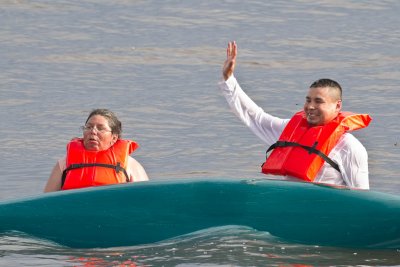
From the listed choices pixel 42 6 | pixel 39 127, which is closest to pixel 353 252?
pixel 39 127

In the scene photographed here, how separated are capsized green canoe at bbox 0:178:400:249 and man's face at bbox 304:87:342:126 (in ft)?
1.64

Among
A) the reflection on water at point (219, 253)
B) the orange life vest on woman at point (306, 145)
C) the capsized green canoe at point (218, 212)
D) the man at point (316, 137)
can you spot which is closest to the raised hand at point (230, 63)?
the man at point (316, 137)

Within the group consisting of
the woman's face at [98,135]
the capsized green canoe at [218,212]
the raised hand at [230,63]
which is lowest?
the capsized green canoe at [218,212]

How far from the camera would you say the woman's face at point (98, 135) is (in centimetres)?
843

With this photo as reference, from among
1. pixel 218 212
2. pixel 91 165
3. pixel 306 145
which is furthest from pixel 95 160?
pixel 306 145

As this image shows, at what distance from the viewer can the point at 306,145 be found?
8.18m

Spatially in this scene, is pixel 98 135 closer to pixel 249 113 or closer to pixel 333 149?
pixel 249 113

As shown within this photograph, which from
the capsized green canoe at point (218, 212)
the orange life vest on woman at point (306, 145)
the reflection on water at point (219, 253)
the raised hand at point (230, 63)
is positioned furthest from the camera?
the raised hand at point (230, 63)

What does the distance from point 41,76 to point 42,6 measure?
343 cm

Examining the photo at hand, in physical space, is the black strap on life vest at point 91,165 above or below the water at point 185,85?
below

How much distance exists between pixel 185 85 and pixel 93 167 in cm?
475

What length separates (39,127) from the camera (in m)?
11.8

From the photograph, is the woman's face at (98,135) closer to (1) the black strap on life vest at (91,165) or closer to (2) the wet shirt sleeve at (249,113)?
(1) the black strap on life vest at (91,165)

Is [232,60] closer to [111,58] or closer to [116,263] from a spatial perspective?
[116,263]
